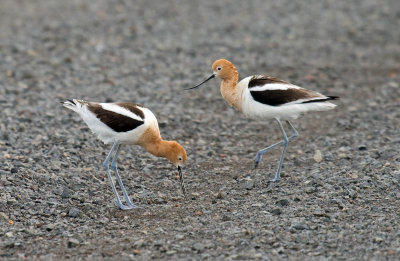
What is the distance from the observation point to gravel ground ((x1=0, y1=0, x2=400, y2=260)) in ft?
20.9

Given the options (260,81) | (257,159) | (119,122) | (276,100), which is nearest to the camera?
(119,122)

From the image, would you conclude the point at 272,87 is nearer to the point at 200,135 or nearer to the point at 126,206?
the point at 200,135

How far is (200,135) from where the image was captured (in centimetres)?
969

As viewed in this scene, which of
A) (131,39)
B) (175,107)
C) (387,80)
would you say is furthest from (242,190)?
(131,39)

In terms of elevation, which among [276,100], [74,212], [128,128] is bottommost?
[74,212]

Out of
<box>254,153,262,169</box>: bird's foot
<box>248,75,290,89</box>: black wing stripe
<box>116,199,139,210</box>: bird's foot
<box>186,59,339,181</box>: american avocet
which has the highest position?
<box>248,75,290,89</box>: black wing stripe

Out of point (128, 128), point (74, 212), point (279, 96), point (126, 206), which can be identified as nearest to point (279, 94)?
point (279, 96)

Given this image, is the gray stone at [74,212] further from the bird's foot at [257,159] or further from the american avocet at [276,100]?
the bird's foot at [257,159]

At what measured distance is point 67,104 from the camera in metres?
7.68

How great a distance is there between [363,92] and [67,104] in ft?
20.7

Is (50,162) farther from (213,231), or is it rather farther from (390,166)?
(390,166)

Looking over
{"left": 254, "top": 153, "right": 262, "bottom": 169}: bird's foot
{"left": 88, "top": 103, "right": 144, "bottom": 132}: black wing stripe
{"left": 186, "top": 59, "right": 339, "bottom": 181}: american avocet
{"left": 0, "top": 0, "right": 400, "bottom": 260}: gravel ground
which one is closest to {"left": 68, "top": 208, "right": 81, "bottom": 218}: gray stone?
→ {"left": 0, "top": 0, "right": 400, "bottom": 260}: gravel ground


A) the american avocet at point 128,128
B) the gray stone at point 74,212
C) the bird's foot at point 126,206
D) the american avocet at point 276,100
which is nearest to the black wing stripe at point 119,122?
the american avocet at point 128,128

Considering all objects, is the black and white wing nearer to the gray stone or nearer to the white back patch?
the white back patch
